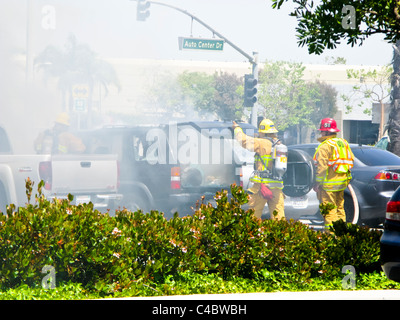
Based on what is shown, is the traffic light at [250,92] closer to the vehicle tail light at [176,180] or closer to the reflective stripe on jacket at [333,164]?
the vehicle tail light at [176,180]

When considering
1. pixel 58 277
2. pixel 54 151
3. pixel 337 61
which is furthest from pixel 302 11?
pixel 337 61

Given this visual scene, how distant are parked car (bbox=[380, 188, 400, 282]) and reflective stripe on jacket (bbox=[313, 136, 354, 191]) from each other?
3777mm

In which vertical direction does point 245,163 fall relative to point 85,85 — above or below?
below

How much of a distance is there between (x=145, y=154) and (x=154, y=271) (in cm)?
516

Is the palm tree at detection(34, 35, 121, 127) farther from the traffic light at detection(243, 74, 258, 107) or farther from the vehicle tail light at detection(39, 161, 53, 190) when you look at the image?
the vehicle tail light at detection(39, 161, 53, 190)

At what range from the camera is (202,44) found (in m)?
20.1

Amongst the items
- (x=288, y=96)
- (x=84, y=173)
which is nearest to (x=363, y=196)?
(x=84, y=173)

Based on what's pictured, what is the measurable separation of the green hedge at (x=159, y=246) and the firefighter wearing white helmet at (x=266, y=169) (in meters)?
3.38

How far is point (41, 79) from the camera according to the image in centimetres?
2048

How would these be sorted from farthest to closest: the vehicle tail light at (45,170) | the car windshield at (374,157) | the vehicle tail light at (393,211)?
1. the car windshield at (374,157)
2. the vehicle tail light at (45,170)
3. the vehicle tail light at (393,211)

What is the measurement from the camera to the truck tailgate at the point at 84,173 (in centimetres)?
1030

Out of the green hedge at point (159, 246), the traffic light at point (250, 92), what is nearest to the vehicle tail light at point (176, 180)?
the green hedge at point (159, 246)

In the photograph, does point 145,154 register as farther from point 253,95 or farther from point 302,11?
point 253,95

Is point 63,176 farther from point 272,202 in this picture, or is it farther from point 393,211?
point 393,211
